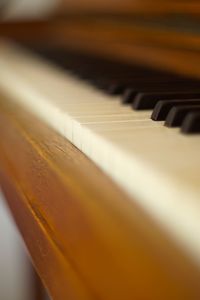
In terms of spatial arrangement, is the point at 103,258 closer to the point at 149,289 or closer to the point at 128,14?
the point at 149,289

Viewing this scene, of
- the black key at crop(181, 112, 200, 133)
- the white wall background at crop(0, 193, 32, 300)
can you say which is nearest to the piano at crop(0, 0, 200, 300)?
the black key at crop(181, 112, 200, 133)

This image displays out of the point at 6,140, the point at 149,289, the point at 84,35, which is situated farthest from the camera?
the point at 84,35

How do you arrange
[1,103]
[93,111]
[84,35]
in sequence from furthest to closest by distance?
[84,35], [1,103], [93,111]

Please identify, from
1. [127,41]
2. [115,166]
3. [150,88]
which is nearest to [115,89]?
[150,88]

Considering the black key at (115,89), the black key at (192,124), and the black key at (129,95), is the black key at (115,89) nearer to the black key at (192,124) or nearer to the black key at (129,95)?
the black key at (129,95)

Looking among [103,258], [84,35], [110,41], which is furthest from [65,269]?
[84,35]

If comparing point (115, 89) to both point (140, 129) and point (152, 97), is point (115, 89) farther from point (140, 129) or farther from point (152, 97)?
point (140, 129)

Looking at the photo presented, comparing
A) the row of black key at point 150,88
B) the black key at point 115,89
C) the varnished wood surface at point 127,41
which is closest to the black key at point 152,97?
the row of black key at point 150,88
